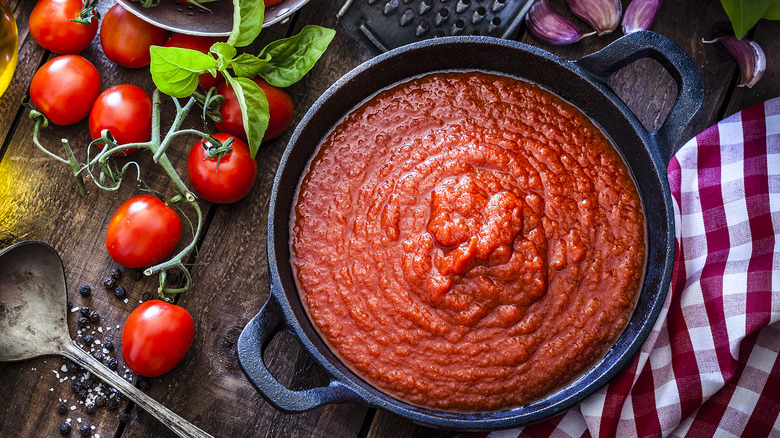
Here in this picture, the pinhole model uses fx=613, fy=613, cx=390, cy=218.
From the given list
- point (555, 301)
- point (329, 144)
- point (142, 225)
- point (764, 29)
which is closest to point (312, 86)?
point (329, 144)

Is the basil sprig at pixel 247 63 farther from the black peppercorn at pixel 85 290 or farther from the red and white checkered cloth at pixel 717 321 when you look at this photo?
the red and white checkered cloth at pixel 717 321

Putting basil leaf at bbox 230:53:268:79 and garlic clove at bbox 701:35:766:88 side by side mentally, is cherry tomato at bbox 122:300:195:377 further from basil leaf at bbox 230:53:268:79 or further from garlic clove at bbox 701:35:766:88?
garlic clove at bbox 701:35:766:88

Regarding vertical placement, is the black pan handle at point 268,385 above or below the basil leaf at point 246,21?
below

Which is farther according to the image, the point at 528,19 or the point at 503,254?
the point at 528,19

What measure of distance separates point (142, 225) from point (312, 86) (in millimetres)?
784

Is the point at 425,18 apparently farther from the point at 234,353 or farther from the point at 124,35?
the point at 234,353

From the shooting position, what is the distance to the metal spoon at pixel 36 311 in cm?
210

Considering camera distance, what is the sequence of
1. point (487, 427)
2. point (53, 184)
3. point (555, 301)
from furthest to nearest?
point (53, 184)
point (555, 301)
point (487, 427)

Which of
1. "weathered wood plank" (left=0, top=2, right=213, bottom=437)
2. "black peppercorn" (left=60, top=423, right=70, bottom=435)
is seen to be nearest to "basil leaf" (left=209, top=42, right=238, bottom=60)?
"weathered wood plank" (left=0, top=2, right=213, bottom=437)

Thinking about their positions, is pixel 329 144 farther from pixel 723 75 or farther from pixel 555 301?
pixel 723 75

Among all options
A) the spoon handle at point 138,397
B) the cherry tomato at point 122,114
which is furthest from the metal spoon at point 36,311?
the cherry tomato at point 122,114

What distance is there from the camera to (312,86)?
90.1 inches

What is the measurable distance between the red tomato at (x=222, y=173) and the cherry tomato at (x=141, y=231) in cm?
15

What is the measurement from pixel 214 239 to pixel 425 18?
1.10 metres
